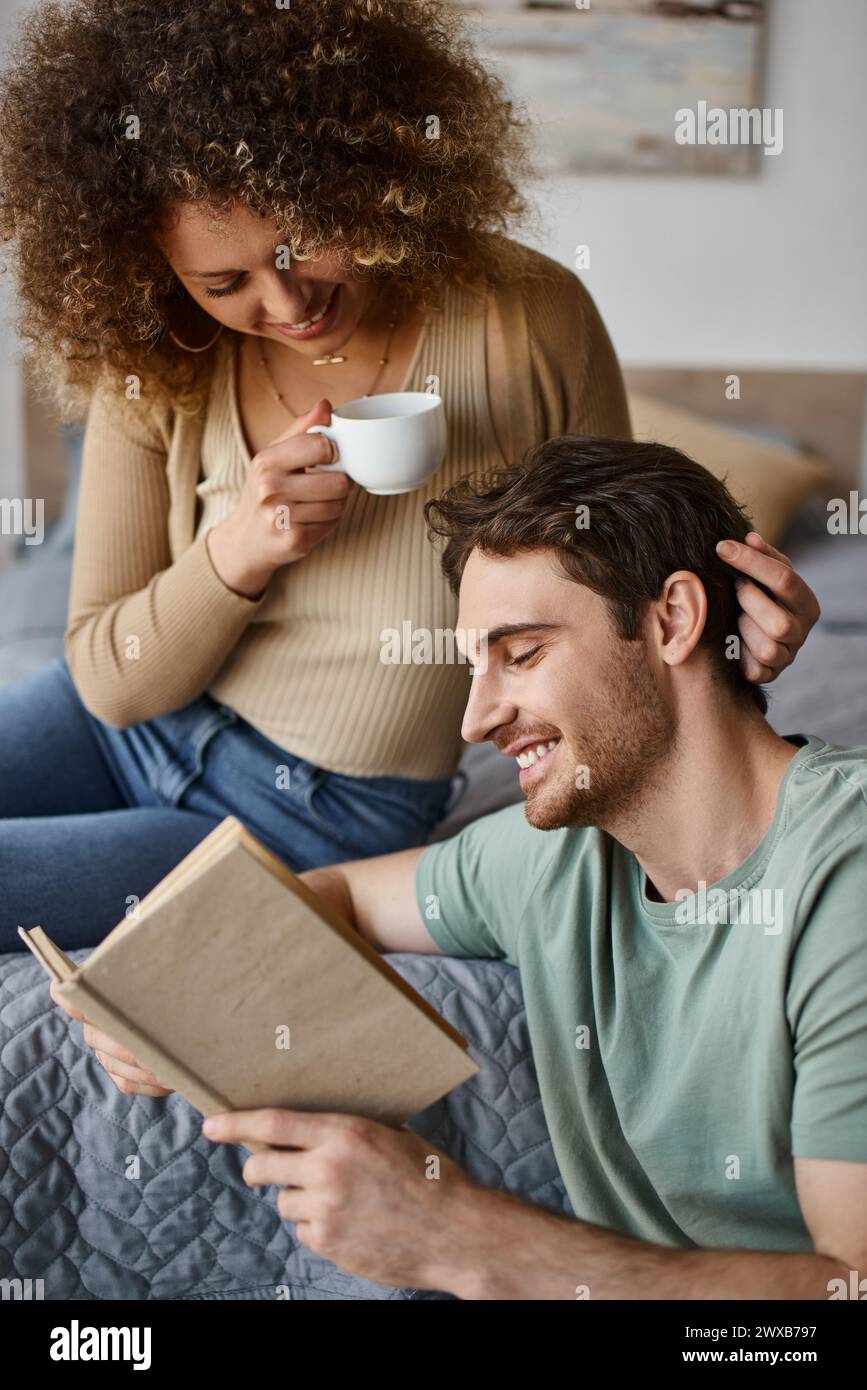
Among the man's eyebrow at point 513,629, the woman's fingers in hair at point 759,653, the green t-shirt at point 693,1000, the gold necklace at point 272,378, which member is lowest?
the green t-shirt at point 693,1000

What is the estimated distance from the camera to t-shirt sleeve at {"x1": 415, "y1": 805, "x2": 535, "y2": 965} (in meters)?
1.17

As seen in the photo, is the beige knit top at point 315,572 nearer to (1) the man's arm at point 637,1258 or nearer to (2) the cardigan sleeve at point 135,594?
(2) the cardigan sleeve at point 135,594

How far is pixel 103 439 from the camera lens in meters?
1.39

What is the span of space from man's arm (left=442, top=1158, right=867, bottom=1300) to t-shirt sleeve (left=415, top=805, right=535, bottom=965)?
11.9 inches

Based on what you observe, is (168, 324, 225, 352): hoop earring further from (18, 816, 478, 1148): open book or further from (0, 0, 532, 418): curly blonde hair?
(18, 816, 478, 1148): open book

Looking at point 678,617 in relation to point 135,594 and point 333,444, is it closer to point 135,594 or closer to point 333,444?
point 333,444

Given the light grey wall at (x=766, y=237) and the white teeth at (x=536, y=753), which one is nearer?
the white teeth at (x=536, y=753)

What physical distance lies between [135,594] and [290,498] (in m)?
0.31

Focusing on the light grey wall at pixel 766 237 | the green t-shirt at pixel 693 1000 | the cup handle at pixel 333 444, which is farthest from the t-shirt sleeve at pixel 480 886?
the light grey wall at pixel 766 237

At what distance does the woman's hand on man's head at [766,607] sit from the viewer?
1.03 meters

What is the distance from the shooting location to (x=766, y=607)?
3.41 ft

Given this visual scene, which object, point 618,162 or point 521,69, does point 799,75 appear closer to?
point 618,162

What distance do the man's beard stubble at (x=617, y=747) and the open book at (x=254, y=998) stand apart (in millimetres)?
226
